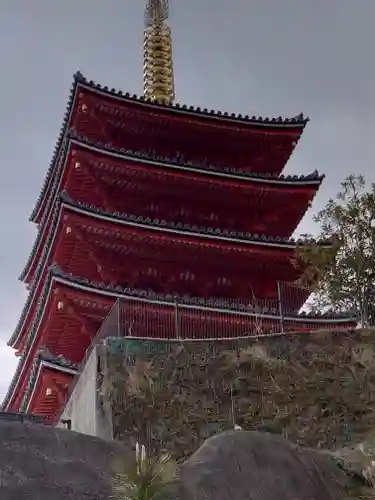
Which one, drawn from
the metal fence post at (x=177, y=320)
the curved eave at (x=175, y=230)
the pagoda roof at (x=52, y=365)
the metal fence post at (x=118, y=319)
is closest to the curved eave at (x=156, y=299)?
the metal fence post at (x=177, y=320)

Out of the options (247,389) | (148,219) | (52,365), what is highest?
(148,219)

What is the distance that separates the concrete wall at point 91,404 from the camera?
831 inches

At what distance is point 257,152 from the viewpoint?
3198 centimetres

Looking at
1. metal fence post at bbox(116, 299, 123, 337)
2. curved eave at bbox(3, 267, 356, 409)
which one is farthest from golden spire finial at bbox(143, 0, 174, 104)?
metal fence post at bbox(116, 299, 123, 337)

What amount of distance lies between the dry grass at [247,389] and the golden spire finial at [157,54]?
17.2 m

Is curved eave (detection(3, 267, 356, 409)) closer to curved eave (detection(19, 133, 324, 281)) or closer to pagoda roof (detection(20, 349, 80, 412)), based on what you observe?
pagoda roof (detection(20, 349, 80, 412))

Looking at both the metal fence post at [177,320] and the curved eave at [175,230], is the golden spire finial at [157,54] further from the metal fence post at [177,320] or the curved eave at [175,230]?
the metal fence post at [177,320]

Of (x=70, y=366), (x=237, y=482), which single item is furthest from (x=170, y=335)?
(x=237, y=482)

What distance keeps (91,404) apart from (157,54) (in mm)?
21228

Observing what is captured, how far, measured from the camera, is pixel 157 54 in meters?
39.2

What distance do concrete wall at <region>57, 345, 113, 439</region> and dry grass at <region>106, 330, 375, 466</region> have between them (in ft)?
0.90

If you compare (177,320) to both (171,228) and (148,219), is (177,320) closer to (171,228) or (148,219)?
(171,228)

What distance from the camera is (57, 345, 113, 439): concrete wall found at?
21.1 meters

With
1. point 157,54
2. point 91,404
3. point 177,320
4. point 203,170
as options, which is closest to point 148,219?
point 203,170
